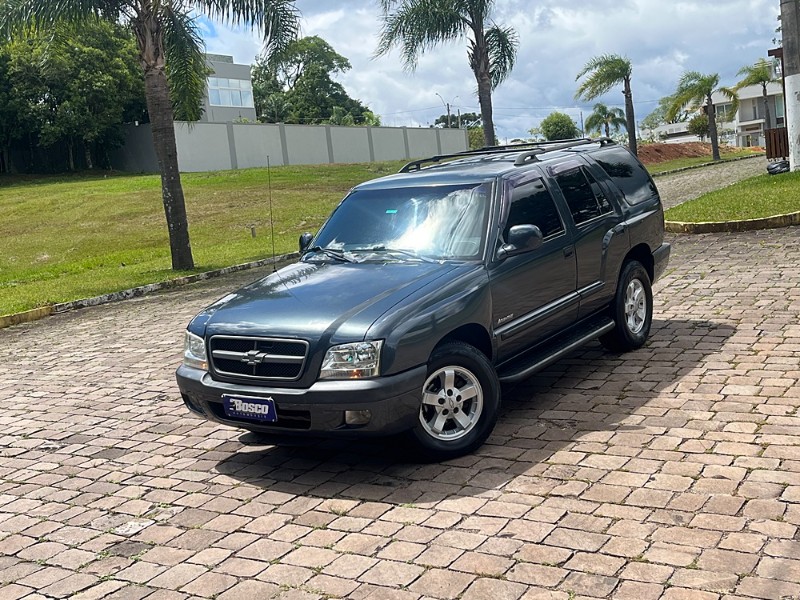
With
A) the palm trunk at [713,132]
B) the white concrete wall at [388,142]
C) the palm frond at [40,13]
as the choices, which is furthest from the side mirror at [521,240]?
the white concrete wall at [388,142]

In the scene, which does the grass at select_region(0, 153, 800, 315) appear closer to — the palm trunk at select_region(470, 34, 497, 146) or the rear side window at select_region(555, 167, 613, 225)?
the palm trunk at select_region(470, 34, 497, 146)

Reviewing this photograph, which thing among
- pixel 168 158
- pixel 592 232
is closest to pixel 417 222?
pixel 592 232

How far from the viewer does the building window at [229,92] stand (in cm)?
7125

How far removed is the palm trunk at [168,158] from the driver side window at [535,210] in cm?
1207

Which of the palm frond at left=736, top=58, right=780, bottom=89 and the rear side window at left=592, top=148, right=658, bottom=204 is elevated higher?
the palm frond at left=736, top=58, right=780, bottom=89

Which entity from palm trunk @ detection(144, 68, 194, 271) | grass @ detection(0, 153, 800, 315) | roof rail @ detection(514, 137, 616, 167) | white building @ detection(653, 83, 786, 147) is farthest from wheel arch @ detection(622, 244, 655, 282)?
white building @ detection(653, 83, 786, 147)

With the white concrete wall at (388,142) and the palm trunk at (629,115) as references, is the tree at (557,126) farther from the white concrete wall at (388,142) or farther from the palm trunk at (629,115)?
the palm trunk at (629,115)

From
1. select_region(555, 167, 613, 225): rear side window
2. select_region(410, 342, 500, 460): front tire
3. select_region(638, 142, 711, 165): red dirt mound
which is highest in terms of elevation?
select_region(638, 142, 711, 165): red dirt mound

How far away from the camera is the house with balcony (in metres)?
71.2

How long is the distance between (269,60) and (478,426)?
14618 millimetres

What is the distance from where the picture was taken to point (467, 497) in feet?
16.4

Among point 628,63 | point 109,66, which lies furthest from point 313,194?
point 109,66

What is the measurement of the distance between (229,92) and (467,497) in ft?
237

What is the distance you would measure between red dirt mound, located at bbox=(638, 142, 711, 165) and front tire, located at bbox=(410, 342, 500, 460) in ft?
174
